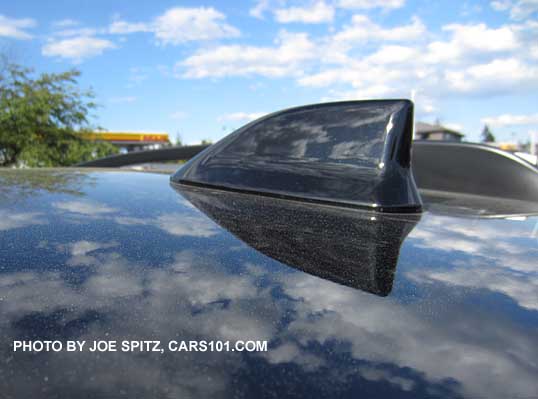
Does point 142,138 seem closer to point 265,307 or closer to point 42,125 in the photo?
point 42,125

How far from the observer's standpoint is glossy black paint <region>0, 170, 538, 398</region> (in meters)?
0.44

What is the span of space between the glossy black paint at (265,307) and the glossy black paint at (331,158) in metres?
0.33

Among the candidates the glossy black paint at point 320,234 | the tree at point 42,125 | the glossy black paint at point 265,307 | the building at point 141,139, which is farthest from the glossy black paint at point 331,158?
the building at point 141,139

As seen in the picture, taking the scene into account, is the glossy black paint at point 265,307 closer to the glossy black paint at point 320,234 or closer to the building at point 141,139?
the glossy black paint at point 320,234

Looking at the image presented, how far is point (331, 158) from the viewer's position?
1505 mm

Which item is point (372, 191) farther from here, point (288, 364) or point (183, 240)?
point (288, 364)

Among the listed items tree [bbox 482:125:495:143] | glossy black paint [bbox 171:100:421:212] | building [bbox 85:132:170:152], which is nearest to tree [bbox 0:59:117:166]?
glossy black paint [bbox 171:100:421:212]

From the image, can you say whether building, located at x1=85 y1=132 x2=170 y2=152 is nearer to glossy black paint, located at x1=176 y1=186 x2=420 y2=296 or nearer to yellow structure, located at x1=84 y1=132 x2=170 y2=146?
yellow structure, located at x1=84 y1=132 x2=170 y2=146

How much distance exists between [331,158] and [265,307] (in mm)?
994

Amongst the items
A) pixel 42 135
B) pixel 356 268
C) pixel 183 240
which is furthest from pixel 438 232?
pixel 42 135

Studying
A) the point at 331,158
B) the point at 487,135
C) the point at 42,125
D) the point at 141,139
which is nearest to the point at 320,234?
the point at 331,158

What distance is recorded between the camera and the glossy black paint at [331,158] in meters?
1.42

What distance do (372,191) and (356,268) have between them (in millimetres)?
658

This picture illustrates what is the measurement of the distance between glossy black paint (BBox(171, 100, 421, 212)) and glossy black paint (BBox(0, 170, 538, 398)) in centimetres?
33
